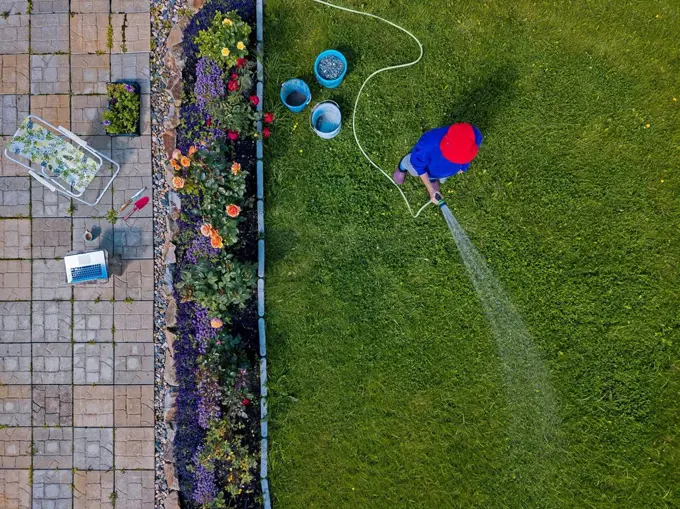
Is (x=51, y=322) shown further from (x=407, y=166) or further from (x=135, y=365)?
(x=407, y=166)

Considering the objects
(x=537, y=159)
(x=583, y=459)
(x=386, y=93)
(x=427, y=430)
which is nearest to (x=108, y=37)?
(x=386, y=93)

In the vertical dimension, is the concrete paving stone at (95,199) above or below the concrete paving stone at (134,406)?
above

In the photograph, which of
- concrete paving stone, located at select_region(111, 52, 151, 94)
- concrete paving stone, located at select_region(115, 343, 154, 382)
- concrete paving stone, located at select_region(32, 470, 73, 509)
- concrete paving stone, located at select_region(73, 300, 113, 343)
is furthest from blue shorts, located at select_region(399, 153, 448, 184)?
concrete paving stone, located at select_region(32, 470, 73, 509)

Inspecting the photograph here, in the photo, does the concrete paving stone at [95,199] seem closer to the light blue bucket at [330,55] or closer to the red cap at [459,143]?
the light blue bucket at [330,55]

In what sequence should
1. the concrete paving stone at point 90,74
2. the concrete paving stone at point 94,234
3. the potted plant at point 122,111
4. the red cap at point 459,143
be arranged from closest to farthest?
the red cap at point 459,143 < the potted plant at point 122,111 < the concrete paving stone at point 94,234 < the concrete paving stone at point 90,74

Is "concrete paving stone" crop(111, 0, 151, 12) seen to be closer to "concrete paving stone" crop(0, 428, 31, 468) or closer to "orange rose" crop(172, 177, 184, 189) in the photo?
"orange rose" crop(172, 177, 184, 189)

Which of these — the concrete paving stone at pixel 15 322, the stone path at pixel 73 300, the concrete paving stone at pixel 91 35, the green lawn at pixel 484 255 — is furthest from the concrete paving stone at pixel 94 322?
the concrete paving stone at pixel 91 35

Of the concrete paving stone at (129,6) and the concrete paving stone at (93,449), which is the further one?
the concrete paving stone at (129,6)
